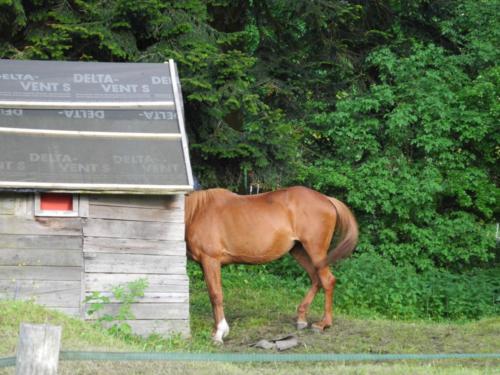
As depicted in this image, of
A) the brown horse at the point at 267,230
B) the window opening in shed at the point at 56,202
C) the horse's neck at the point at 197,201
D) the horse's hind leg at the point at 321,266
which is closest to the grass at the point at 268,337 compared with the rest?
the horse's hind leg at the point at 321,266

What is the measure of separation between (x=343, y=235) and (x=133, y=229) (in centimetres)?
282

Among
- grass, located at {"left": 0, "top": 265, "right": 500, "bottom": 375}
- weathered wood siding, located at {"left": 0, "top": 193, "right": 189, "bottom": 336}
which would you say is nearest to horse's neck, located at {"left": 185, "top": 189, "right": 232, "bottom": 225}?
weathered wood siding, located at {"left": 0, "top": 193, "right": 189, "bottom": 336}

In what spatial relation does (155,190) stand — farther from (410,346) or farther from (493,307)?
(493,307)

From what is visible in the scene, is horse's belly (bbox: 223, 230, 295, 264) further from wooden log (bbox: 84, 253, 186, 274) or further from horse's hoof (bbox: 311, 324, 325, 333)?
horse's hoof (bbox: 311, 324, 325, 333)

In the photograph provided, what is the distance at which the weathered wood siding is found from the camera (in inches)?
370

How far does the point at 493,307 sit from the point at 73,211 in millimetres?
7512

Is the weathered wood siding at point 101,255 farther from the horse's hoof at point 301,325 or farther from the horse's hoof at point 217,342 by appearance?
the horse's hoof at point 301,325

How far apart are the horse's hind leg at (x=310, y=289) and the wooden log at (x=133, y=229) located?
187cm

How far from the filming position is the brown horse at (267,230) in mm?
10547

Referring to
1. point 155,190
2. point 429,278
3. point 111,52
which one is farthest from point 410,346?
point 111,52

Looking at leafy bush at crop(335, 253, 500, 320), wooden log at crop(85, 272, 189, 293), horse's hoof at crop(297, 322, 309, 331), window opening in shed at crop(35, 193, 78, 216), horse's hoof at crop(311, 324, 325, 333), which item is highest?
window opening in shed at crop(35, 193, 78, 216)

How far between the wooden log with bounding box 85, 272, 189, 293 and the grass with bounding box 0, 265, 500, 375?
632mm

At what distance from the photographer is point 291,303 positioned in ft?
43.3

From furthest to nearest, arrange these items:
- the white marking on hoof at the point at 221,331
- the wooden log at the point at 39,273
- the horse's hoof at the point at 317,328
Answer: the horse's hoof at the point at 317,328 → the white marking on hoof at the point at 221,331 → the wooden log at the point at 39,273
